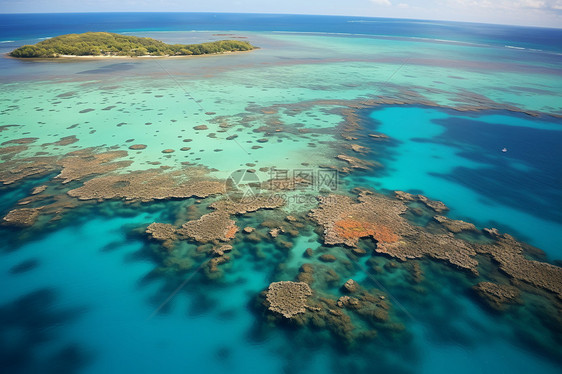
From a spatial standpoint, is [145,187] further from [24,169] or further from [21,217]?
[24,169]

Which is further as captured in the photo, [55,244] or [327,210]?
[327,210]

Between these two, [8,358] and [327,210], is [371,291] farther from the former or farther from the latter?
[8,358]

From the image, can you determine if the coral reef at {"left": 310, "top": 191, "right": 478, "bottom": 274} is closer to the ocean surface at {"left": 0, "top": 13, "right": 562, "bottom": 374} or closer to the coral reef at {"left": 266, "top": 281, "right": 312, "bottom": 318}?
the ocean surface at {"left": 0, "top": 13, "right": 562, "bottom": 374}

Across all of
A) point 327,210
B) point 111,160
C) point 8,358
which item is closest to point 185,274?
point 8,358

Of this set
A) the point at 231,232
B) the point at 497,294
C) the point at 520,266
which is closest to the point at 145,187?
the point at 231,232

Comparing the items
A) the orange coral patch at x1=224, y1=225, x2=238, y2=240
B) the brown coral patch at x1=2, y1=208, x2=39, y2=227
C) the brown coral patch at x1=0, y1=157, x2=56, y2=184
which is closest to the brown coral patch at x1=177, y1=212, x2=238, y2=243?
the orange coral patch at x1=224, y1=225, x2=238, y2=240

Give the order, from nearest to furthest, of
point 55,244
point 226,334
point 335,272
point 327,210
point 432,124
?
1. point 226,334
2. point 335,272
3. point 55,244
4. point 327,210
5. point 432,124

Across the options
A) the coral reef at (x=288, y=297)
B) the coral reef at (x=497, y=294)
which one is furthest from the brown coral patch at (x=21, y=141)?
the coral reef at (x=497, y=294)
